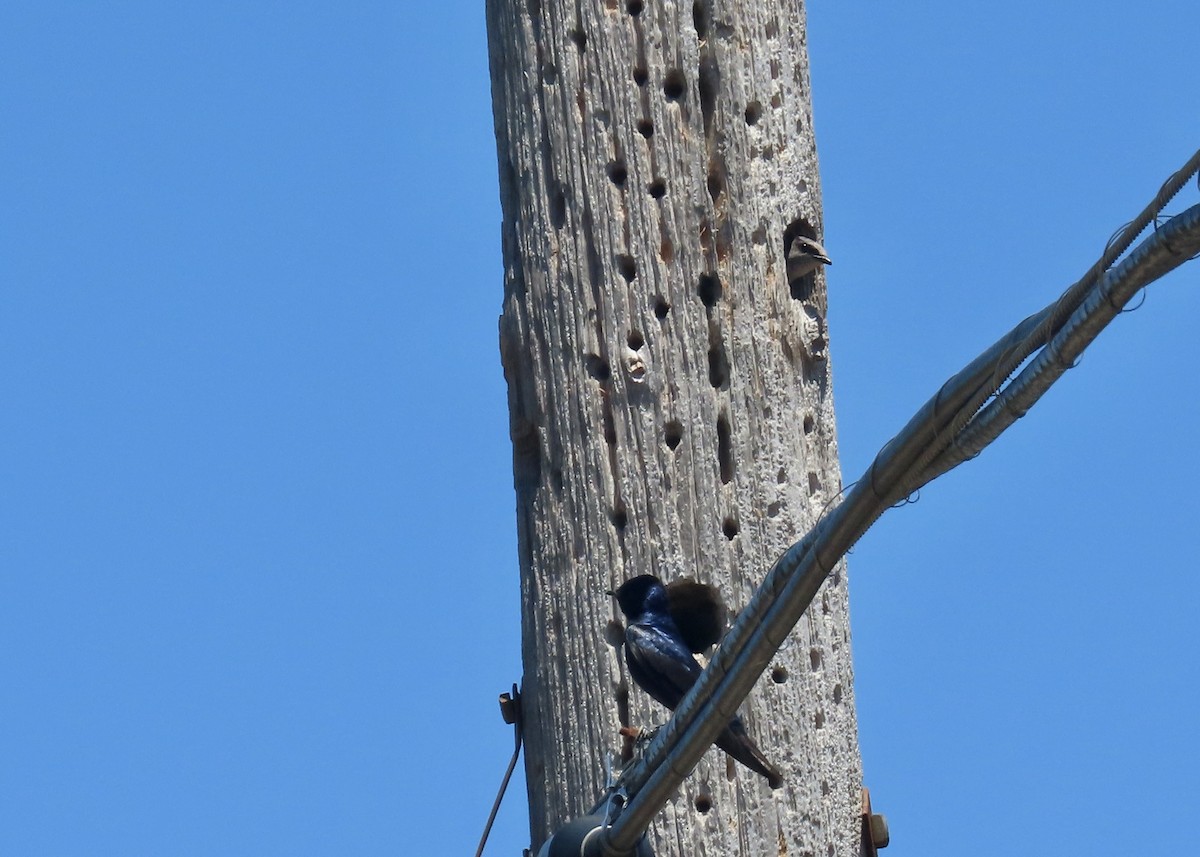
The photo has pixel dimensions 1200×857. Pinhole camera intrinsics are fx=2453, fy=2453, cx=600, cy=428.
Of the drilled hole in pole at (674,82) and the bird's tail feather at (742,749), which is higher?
the drilled hole in pole at (674,82)

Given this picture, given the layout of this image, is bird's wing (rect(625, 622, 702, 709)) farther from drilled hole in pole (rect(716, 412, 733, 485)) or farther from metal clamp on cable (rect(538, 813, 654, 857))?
metal clamp on cable (rect(538, 813, 654, 857))

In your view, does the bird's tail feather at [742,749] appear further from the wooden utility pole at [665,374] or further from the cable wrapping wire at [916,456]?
the cable wrapping wire at [916,456]

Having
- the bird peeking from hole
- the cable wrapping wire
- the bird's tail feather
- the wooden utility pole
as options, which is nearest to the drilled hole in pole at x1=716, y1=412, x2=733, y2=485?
the wooden utility pole

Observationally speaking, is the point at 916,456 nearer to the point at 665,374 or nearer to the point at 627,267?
the point at 665,374

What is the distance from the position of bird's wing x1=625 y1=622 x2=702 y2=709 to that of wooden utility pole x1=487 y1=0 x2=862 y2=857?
169 millimetres

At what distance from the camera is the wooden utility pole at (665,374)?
6605 millimetres

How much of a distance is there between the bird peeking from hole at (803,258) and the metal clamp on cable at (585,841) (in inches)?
84.3

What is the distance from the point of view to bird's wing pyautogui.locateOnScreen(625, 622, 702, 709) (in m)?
6.32

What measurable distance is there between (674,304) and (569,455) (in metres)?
0.52

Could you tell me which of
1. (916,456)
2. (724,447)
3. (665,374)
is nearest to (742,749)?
(724,447)

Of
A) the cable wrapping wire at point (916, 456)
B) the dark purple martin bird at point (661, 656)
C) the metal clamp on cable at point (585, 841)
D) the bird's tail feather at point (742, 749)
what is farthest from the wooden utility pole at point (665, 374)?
the cable wrapping wire at point (916, 456)

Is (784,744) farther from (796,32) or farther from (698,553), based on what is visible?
(796,32)

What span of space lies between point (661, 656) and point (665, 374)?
0.85 m

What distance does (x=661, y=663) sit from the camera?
6406 millimetres
